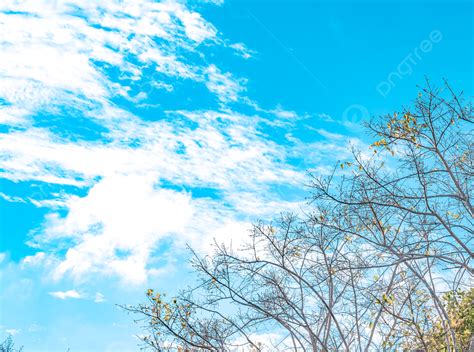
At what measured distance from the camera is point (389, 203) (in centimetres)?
851

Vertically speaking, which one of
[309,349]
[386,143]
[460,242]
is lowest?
[309,349]

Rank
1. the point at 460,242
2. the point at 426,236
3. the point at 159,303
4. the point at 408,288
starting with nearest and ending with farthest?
the point at 460,242
the point at 426,236
the point at 159,303
the point at 408,288

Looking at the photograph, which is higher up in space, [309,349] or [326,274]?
[326,274]

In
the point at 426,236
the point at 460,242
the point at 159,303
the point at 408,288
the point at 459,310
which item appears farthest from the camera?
the point at 459,310

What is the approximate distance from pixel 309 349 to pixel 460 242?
4.24 m

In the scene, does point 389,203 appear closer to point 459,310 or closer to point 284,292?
point 284,292

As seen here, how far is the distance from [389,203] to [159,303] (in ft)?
16.4

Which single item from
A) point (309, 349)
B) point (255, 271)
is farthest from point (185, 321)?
point (309, 349)

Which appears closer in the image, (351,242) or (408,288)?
(351,242)

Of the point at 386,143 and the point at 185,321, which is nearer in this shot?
the point at 386,143

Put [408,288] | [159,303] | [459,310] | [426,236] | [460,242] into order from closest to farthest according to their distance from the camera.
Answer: [460,242] → [426,236] → [159,303] → [408,288] → [459,310]

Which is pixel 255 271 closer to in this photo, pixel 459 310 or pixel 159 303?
pixel 159 303

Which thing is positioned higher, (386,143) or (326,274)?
(386,143)

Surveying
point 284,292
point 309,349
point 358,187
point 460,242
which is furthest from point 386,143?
point 309,349
